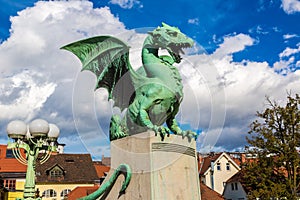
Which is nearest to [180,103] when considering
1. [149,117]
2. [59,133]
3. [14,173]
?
[149,117]

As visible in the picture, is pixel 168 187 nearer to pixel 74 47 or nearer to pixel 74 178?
pixel 74 47

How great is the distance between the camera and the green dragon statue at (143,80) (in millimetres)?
5883

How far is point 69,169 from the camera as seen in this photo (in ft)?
116

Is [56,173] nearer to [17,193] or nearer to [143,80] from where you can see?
[17,193]

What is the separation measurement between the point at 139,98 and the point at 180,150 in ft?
3.69

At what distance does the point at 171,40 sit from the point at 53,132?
471 centimetres

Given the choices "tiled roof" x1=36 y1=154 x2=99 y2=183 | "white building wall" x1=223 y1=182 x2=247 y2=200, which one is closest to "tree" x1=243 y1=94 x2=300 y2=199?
"white building wall" x1=223 y1=182 x2=247 y2=200

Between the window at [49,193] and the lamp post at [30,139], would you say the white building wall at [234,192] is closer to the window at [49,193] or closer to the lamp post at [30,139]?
the window at [49,193]

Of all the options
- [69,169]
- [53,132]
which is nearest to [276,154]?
[53,132]

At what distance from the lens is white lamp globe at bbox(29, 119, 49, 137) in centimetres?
835

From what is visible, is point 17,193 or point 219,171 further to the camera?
point 219,171

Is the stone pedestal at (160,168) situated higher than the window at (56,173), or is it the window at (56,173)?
the window at (56,173)

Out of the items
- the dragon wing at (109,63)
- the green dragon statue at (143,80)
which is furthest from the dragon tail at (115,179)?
the dragon wing at (109,63)

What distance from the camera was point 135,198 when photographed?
5566mm
